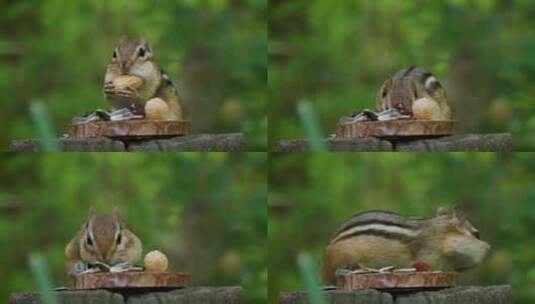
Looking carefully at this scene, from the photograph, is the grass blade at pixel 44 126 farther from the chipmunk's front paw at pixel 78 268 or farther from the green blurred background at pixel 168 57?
the chipmunk's front paw at pixel 78 268

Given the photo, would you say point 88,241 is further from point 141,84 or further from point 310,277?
point 310,277

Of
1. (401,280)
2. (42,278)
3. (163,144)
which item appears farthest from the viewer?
(42,278)

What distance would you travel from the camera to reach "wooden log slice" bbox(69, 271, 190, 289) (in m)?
5.80

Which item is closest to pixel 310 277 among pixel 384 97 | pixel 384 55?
pixel 384 97

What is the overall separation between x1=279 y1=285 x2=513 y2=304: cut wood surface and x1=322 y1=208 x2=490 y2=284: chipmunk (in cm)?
7

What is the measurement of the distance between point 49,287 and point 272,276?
0.51 m

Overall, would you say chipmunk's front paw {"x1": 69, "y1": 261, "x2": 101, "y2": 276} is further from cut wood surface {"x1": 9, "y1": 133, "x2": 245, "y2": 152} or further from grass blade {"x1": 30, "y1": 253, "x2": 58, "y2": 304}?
cut wood surface {"x1": 9, "y1": 133, "x2": 245, "y2": 152}

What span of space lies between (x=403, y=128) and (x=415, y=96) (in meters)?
0.10

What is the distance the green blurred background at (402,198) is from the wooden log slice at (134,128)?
0.27m

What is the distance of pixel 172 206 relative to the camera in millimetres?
6105

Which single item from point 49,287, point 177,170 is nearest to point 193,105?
point 177,170

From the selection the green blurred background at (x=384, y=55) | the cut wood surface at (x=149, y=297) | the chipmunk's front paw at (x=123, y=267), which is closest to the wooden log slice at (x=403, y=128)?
the green blurred background at (x=384, y=55)

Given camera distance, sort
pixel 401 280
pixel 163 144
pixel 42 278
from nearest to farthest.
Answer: pixel 401 280
pixel 163 144
pixel 42 278

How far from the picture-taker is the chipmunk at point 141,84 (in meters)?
5.84
